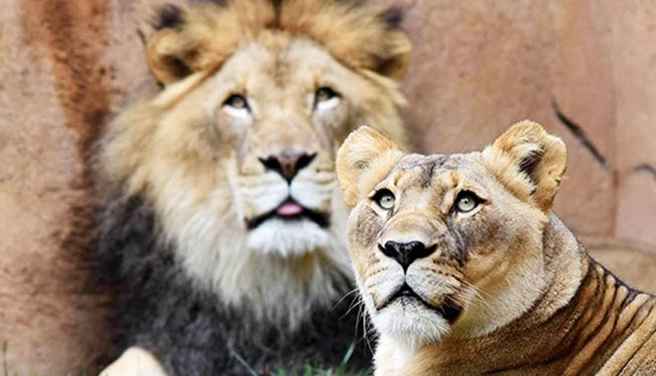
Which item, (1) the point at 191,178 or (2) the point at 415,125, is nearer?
(1) the point at 191,178

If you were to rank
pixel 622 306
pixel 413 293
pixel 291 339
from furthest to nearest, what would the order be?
pixel 291 339
pixel 622 306
pixel 413 293

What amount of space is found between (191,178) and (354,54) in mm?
870

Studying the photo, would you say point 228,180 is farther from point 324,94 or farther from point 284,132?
point 324,94

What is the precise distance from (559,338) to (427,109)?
316 cm

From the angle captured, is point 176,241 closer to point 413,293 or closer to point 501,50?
point 501,50

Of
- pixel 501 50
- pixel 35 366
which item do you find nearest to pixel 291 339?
pixel 35 366

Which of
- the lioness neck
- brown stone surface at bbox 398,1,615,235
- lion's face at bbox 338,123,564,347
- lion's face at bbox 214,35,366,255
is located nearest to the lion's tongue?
lion's face at bbox 214,35,366,255

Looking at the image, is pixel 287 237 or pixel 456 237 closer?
pixel 456 237

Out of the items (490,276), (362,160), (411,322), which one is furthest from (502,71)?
(411,322)

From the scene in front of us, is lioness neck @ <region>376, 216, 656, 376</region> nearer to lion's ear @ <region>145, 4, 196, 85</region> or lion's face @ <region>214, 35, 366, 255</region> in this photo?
lion's face @ <region>214, 35, 366, 255</region>

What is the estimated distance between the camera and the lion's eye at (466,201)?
168 inches

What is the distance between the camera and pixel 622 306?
4.47 metres

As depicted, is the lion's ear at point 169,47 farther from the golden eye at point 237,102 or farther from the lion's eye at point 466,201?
the lion's eye at point 466,201

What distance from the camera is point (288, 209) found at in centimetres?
625
